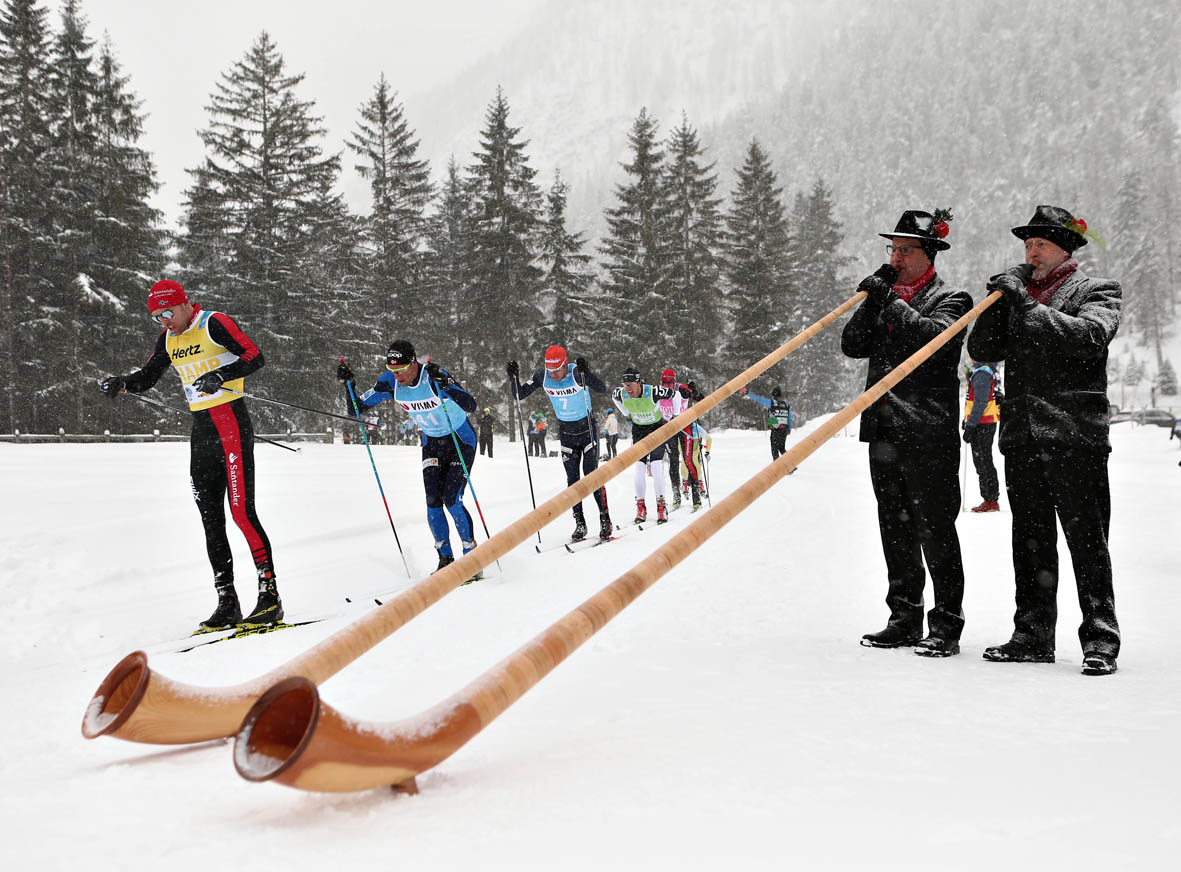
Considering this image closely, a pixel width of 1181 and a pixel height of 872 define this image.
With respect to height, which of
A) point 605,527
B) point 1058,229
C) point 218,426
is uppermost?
point 1058,229

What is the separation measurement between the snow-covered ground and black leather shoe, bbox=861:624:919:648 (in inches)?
5.6

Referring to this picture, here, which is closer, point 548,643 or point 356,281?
point 548,643

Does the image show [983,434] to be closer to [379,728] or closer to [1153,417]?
[379,728]

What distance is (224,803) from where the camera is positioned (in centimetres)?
226

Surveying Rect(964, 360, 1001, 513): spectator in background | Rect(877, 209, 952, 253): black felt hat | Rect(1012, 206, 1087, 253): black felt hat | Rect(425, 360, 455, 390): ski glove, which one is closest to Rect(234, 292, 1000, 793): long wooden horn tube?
Rect(877, 209, 952, 253): black felt hat

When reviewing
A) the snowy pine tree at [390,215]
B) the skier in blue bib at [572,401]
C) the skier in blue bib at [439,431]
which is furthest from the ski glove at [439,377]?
the snowy pine tree at [390,215]

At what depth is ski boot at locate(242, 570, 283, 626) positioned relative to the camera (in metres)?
5.88

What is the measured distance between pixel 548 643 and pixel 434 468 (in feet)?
Result: 18.4

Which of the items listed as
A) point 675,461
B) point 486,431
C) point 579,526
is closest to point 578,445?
point 579,526

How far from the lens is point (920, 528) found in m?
4.30

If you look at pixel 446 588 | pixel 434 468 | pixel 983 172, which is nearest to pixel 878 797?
pixel 446 588

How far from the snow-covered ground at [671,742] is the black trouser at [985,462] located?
13.6 feet

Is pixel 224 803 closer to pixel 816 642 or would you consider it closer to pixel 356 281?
pixel 816 642

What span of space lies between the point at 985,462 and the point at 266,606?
9753 millimetres
